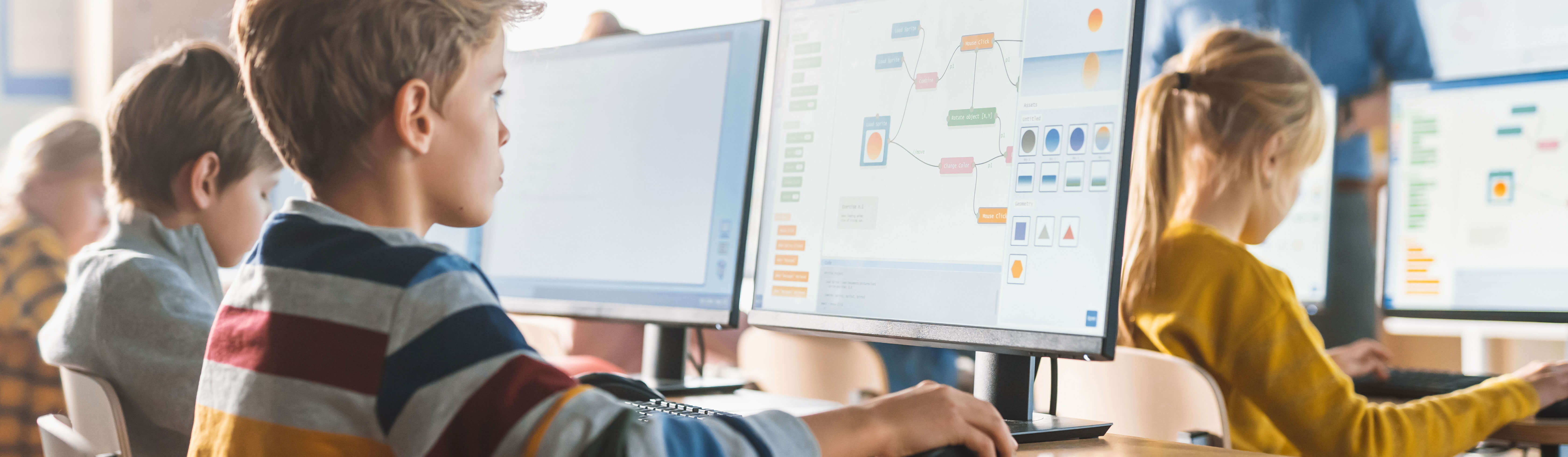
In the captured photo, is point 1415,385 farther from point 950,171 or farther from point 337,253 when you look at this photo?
point 337,253

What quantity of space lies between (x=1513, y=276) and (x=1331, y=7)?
1.58 m

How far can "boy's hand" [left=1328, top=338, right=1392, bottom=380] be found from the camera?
1.46m

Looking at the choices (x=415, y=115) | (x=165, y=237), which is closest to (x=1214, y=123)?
(x=415, y=115)

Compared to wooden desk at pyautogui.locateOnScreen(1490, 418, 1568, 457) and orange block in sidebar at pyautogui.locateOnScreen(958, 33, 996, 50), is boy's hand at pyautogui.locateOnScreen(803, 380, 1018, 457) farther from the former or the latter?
wooden desk at pyautogui.locateOnScreen(1490, 418, 1568, 457)

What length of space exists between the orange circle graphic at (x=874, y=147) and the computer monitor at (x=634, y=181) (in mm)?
213

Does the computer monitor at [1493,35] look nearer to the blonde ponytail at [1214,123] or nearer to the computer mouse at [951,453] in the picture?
the blonde ponytail at [1214,123]

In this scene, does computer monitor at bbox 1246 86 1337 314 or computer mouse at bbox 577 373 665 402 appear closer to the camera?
computer mouse at bbox 577 373 665 402

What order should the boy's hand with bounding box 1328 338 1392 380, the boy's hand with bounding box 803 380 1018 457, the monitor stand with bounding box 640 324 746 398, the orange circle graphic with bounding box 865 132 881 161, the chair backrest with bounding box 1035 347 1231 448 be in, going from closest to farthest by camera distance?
1. the boy's hand with bounding box 803 380 1018 457
2. the orange circle graphic with bounding box 865 132 881 161
3. the chair backrest with bounding box 1035 347 1231 448
4. the monitor stand with bounding box 640 324 746 398
5. the boy's hand with bounding box 1328 338 1392 380

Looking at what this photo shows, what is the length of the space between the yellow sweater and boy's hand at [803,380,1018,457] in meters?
0.61

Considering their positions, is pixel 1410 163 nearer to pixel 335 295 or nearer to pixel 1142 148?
pixel 1142 148

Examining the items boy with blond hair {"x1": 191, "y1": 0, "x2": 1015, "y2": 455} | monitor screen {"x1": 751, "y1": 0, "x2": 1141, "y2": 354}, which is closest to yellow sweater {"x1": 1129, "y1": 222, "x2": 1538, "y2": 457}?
monitor screen {"x1": 751, "y1": 0, "x2": 1141, "y2": 354}

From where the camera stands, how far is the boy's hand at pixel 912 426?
2.05 feet

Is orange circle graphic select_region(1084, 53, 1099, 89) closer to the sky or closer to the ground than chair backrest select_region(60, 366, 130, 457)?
closer to the sky

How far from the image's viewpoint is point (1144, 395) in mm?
1136
